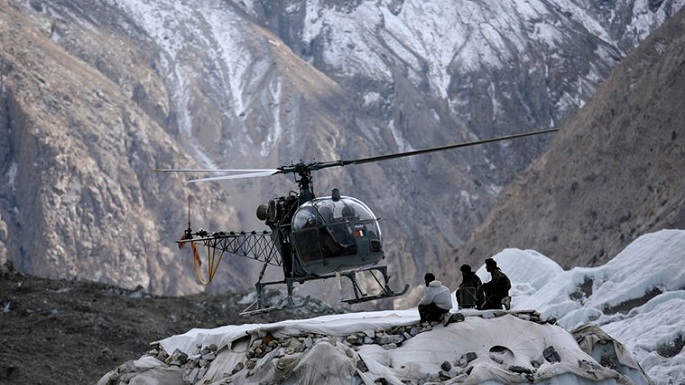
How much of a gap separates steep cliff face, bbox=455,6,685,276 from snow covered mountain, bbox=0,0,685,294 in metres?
24.5

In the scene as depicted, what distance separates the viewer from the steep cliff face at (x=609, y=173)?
69.2 metres

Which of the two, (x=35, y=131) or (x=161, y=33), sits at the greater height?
(x=161, y=33)

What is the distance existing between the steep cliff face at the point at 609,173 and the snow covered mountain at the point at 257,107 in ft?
80.5

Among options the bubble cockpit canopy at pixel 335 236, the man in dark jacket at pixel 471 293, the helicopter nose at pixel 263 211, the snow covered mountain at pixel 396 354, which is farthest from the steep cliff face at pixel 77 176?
the man in dark jacket at pixel 471 293

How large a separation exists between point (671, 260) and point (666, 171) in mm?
41280

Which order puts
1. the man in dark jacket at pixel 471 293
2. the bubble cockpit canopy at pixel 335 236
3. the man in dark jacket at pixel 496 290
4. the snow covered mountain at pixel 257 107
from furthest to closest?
the snow covered mountain at pixel 257 107, the bubble cockpit canopy at pixel 335 236, the man in dark jacket at pixel 471 293, the man in dark jacket at pixel 496 290

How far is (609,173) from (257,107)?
58994mm

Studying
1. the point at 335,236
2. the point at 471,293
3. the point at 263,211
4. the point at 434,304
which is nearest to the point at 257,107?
the point at 263,211

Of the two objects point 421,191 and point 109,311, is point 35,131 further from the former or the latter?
point 109,311

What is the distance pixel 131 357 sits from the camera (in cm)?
3834

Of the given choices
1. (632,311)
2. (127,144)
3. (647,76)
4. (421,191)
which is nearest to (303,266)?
(632,311)

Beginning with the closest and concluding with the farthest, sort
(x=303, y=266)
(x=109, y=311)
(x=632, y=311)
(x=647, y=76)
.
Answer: (x=303, y=266), (x=632, y=311), (x=109, y=311), (x=647, y=76)

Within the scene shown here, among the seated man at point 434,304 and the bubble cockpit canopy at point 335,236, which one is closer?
the seated man at point 434,304

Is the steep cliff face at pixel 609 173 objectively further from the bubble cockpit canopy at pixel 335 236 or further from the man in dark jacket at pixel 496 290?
the man in dark jacket at pixel 496 290
